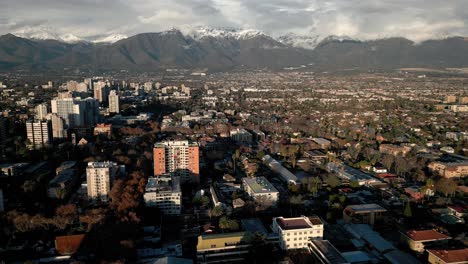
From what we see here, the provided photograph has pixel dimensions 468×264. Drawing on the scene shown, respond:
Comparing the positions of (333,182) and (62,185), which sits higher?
(62,185)

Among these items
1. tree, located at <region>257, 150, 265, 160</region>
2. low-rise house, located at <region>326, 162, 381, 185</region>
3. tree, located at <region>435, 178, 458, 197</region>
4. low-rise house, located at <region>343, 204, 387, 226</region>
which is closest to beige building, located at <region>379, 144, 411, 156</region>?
low-rise house, located at <region>326, 162, 381, 185</region>

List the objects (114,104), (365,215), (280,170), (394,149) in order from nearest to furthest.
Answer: (365,215) < (280,170) < (394,149) < (114,104)

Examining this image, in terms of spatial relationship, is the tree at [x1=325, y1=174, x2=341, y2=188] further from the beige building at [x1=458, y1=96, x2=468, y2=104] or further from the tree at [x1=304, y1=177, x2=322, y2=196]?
the beige building at [x1=458, y1=96, x2=468, y2=104]

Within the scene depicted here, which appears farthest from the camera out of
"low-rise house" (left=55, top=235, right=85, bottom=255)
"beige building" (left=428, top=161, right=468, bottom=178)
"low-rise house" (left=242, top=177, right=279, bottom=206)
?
"beige building" (left=428, top=161, right=468, bottom=178)

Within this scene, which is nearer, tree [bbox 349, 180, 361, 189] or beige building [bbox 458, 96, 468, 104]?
tree [bbox 349, 180, 361, 189]

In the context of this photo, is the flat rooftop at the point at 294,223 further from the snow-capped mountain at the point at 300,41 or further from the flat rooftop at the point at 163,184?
the snow-capped mountain at the point at 300,41

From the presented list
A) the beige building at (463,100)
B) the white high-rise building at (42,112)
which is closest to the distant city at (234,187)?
the white high-rise building at (42,112)

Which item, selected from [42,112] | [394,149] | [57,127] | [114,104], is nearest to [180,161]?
[57,127]

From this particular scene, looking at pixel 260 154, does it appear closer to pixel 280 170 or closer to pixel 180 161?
pixel 280 170
